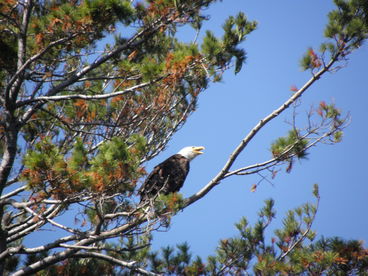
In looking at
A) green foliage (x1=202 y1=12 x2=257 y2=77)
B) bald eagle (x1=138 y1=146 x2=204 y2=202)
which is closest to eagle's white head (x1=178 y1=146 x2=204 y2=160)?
bald eagle (x1=138 y1=146 x2=204 y2=202)

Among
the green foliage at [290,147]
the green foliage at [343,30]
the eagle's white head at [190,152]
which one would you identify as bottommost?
the green foliage at [290,147]

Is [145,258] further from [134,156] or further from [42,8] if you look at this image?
[42,8]

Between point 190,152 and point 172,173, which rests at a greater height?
point 190,152

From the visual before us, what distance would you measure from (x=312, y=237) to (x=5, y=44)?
3.32 meters

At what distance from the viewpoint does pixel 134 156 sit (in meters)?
3.69

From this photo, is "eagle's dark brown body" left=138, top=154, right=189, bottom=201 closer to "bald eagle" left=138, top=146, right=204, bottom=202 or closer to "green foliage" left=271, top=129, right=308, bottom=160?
"bald eagle" left=138, top=146, right=204, bottom=202

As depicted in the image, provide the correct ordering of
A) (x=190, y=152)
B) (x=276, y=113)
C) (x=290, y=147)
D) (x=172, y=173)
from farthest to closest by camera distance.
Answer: (x=190, y=152), (x=172, y=173), (x=290, y=147), (x=276, y=113)

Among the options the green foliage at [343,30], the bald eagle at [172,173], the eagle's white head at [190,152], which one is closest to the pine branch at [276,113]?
the green foliage at [343,30]

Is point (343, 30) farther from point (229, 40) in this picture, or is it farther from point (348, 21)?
point (229, 40)

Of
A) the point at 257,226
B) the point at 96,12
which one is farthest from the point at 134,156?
the point at 257,226

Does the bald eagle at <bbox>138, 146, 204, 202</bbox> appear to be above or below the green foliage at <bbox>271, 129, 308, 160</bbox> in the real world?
above

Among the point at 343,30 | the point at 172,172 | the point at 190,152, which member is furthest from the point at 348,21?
the point at 190,152

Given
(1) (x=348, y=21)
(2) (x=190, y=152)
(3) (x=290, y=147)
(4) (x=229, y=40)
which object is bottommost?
(3) (x=290, y=147)

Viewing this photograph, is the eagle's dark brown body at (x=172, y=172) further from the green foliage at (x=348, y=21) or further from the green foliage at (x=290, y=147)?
the green foliage at (x=348, y=21)
